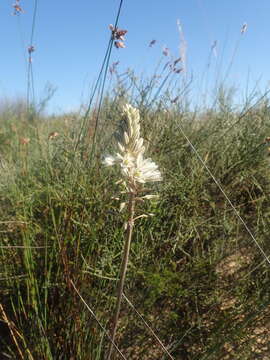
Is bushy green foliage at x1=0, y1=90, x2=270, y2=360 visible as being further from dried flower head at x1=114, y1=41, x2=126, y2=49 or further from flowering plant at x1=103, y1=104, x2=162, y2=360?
dried flower head at x1=114, y1=41, x2=126, y2=49

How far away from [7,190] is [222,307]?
183 centimetres

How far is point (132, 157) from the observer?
3.67 ft

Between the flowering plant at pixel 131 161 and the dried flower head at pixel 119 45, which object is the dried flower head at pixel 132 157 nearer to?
the flowering plant at pixel 131 161

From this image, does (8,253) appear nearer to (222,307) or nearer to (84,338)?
(84,338)

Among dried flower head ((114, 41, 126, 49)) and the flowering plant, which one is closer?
the flowering plant

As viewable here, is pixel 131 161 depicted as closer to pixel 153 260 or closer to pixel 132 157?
pixel 132 157

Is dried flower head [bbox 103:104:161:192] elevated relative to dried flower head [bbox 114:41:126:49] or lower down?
lower down

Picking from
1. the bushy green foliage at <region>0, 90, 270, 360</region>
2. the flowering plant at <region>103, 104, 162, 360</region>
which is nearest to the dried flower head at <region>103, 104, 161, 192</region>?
the flowering plant at <region>103, 104, 162, 360</region>

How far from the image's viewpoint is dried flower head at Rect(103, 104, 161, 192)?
105 centimetres

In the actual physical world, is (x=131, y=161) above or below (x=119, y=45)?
below

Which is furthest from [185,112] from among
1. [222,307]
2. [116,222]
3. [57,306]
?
[57,306]


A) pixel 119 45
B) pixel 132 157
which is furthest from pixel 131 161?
pixel 119 45

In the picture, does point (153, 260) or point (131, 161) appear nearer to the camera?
point (131, 161)

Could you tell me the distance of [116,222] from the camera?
183 centimetres
